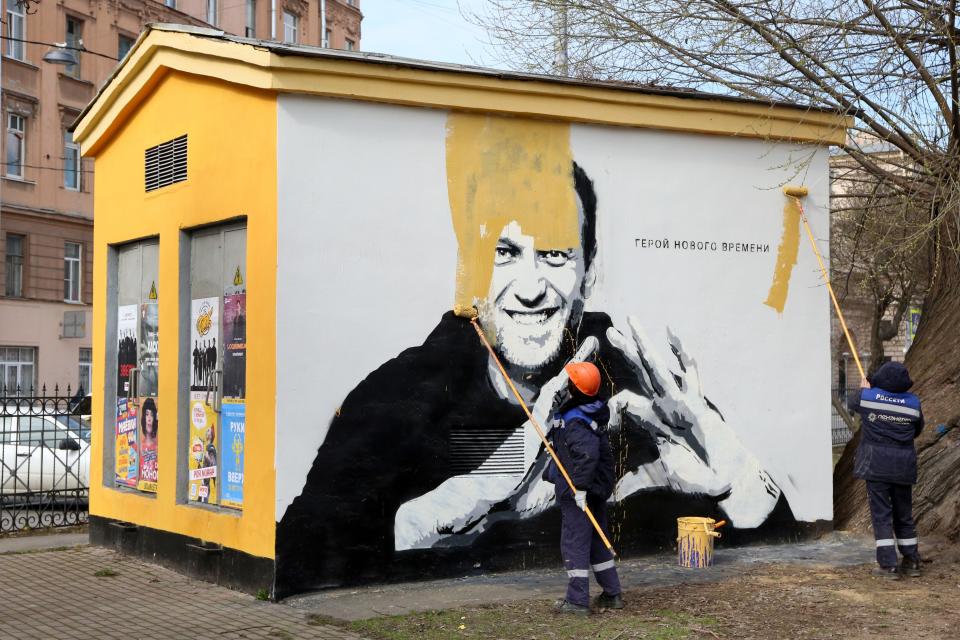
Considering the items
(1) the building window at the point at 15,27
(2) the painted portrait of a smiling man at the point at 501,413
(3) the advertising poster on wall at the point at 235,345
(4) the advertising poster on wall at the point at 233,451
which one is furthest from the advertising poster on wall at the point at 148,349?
(1) the building window at the point at 15,27

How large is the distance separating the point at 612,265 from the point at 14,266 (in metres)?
27.5

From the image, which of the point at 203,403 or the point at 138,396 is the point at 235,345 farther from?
the point at 138,396

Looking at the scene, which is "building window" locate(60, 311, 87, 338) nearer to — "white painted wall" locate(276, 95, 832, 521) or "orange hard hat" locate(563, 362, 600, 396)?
"white painted wall" locate(276, 95, 832, 521)

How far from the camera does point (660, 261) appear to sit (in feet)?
33.2

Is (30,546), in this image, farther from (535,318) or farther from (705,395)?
(705,395)

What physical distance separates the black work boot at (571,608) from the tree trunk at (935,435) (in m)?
3.96

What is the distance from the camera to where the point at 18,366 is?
109 feet

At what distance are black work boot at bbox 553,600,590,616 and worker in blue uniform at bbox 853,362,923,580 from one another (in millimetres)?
2642

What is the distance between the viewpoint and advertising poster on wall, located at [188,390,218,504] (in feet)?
31.6

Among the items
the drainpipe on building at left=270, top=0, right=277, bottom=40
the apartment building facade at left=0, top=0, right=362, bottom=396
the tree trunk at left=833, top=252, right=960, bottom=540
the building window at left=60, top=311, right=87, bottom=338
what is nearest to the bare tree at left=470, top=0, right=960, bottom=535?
the tree trunk at left=833, top=252, right=960, bottom=540

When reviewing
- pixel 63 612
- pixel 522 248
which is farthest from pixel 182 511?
pixel 522 248

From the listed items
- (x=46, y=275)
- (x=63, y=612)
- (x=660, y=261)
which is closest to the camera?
(x=63, y=612)

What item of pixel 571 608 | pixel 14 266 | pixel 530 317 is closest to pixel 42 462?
pixel 530 317

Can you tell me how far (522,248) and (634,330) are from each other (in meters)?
1.27
